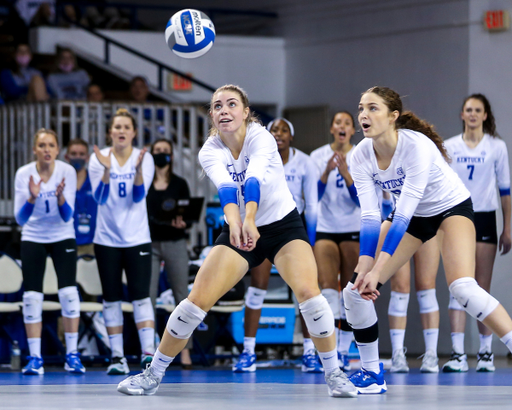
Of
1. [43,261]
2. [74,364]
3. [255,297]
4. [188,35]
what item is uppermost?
[188,35]

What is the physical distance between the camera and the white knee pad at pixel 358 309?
4.66 metres

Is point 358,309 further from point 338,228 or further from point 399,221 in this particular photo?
point 338,228

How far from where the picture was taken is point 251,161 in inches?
177

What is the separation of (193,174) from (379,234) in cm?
532

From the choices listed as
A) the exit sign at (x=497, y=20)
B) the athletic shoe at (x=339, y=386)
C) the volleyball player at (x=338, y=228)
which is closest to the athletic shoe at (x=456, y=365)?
the volleyball player at (x=338, y=228)

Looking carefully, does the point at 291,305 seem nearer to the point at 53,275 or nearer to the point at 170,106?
the point at 53,275

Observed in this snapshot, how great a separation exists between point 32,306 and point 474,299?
3.50 m

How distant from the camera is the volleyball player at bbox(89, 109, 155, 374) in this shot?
21.4ft

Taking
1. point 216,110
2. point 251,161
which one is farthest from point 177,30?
point 251,161

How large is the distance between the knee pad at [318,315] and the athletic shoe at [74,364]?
2725mm

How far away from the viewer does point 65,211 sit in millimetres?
6578

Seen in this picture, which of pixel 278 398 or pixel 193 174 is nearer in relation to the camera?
pixel 278 398

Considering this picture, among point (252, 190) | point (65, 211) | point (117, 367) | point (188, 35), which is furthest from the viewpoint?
point (65, 211)

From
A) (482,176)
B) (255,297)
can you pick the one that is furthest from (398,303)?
(482,176)
